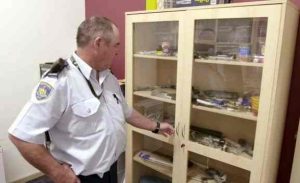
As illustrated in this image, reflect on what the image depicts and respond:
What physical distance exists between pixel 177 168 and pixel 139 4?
4.74 feet

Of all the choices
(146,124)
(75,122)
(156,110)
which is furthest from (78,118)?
(156,110)

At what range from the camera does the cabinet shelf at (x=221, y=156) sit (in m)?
1.38

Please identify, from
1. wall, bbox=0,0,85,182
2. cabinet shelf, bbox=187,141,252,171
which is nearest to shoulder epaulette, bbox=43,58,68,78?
cabinet shelf, bbox=187,141,252,171

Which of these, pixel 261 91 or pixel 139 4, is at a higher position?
pixel 139 4

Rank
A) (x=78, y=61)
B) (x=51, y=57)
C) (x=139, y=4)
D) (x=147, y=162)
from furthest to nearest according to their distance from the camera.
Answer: (x=51, y=57)
(x=139, y=4)
(x=147, y=162)
(x=78, y=61)

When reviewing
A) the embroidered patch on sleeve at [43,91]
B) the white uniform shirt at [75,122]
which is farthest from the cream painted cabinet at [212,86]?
the embroidered patch on sleeve at [43,91]

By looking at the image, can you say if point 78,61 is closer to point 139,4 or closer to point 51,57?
point 139,4

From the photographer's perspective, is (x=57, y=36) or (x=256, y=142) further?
(x=57, y=36)

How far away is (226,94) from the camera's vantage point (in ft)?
5.32

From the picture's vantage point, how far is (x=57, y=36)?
2666 mm

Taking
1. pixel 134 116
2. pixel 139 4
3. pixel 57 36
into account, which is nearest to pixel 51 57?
pixel 57 36

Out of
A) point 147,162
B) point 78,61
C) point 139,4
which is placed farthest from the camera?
point 139,4

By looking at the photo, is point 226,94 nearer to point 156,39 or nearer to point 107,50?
point 156,39

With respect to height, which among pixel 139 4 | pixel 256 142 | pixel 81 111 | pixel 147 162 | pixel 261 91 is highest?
pixel 139 4
